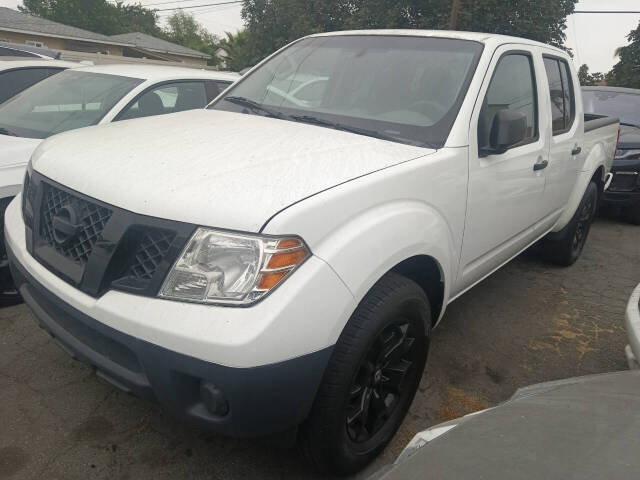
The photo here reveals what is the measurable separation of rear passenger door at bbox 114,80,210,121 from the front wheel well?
2.74 m

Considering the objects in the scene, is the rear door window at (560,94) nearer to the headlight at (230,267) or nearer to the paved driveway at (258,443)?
the paved driveway at (258,443)

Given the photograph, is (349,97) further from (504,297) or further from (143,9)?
(143,9)

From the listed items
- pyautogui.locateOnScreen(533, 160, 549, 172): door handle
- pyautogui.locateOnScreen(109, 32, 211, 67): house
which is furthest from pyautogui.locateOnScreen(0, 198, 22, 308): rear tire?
A: pyautogui.locateOnScreen(109, 32, 211, 67): house

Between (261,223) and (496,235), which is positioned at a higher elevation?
(261,223)

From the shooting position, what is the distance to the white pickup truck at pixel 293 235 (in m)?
1.63

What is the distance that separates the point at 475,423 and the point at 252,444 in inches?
48.5

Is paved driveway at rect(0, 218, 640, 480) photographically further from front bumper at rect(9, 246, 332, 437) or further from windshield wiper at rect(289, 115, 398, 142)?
windshield wiper at rect(289, 115, 398, 142)

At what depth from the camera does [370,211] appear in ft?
6.30

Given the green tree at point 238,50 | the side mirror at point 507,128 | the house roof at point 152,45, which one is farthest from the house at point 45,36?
the side mirror at point 507,128

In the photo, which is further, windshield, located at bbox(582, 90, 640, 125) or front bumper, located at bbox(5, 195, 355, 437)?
windshield, located at bbox(582, 90, 640, 125)

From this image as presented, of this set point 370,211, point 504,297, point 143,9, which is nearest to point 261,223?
point 370,211

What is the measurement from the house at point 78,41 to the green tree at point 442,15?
361 inches

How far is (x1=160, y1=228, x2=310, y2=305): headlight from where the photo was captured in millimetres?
1624

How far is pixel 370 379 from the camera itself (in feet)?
6.93
